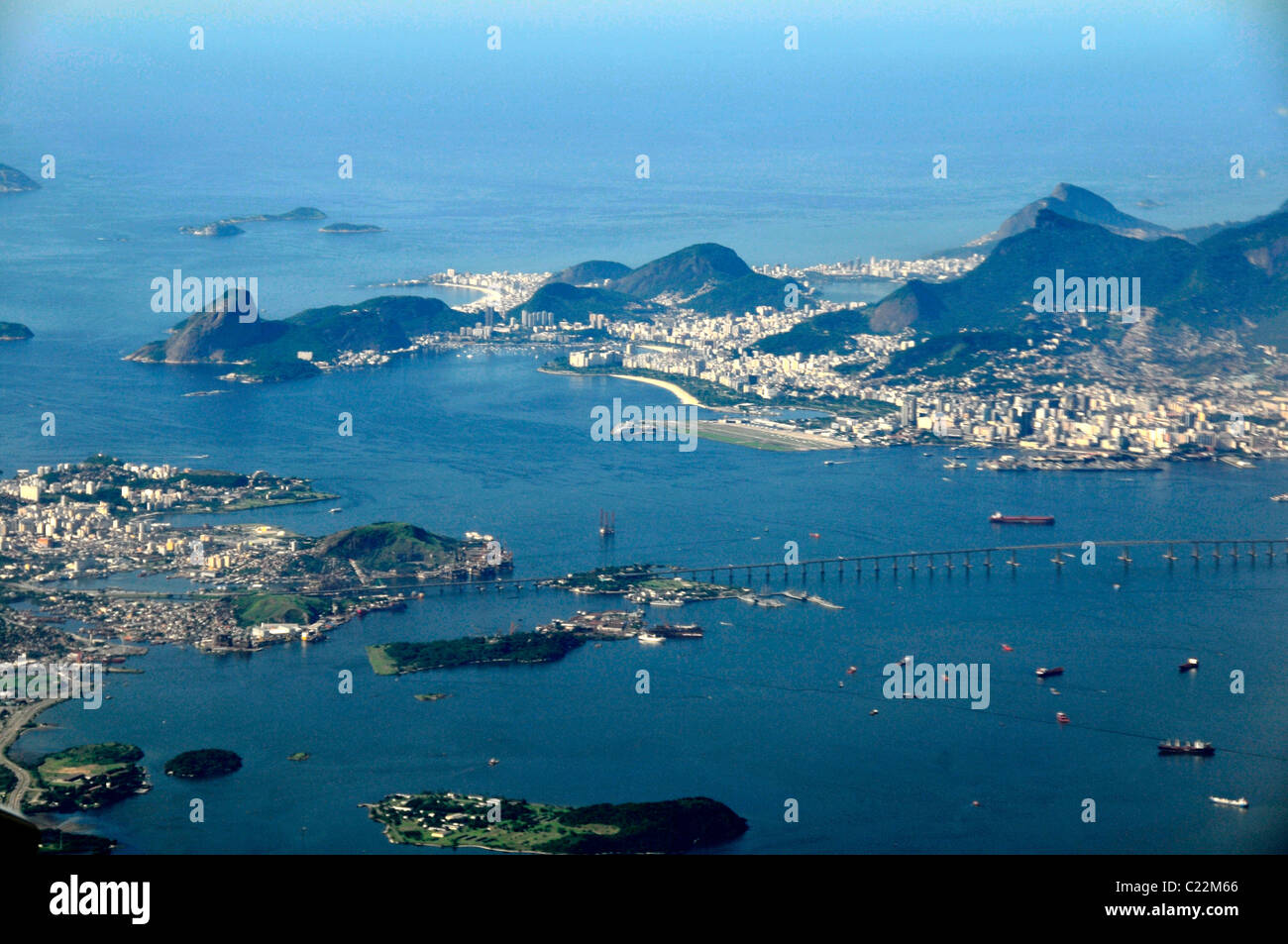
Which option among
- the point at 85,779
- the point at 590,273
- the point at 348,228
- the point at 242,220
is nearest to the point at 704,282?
the point at 590,273

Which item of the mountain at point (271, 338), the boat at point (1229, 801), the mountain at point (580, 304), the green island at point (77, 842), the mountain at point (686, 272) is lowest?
the boat at point (1229, 801)

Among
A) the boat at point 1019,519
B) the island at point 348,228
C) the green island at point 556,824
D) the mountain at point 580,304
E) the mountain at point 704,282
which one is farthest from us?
the island at point 348,228

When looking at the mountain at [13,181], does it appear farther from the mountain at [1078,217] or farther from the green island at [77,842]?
the green island at [77,842]

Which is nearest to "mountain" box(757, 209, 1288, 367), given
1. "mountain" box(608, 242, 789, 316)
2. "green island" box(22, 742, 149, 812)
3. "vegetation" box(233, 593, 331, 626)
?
"mountain" box(608, 242, 789, 316)

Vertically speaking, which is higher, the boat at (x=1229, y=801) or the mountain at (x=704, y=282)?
the mountain at (x=704, y=282)

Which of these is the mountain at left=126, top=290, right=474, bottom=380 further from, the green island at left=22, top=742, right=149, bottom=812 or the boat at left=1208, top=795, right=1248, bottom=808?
the boat at left=1208, top=795, right=1248, bottom=808

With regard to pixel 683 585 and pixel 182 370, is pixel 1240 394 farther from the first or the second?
pixel 182 370

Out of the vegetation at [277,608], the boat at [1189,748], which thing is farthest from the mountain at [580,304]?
the boat at [1189,748]
